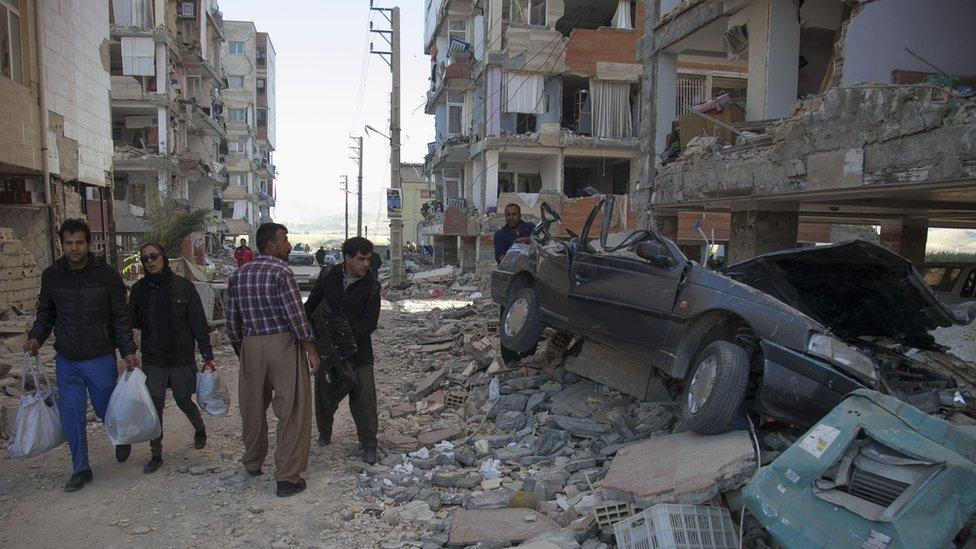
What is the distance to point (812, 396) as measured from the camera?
3.84 m

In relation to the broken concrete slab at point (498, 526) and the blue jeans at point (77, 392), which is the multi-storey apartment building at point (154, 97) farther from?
the broken concrete slab at point (498, 526)

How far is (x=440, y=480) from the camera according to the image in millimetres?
4789

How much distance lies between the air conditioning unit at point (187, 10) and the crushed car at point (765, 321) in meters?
35.9

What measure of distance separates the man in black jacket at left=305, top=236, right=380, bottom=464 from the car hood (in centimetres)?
306

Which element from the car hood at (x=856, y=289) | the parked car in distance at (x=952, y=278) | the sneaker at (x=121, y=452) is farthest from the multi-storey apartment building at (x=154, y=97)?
the car hood at (x=856, y=289)

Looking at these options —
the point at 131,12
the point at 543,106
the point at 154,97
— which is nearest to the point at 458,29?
the point at 543,106

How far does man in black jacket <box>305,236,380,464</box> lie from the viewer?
509 cm

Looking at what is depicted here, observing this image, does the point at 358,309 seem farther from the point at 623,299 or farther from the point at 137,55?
the point at 137,55

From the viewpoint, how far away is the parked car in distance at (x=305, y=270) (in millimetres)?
22344

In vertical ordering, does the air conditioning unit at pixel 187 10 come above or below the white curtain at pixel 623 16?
above

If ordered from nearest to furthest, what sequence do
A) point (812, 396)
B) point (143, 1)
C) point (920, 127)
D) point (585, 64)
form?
1. point (812, 396)
2. point (920, 127)
3. point (585, 64)
4. point (143, 1)

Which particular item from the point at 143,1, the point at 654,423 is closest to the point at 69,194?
the point at 654,423

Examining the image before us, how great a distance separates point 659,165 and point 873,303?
26.5 ft

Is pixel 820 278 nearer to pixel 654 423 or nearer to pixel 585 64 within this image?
pixel 654 423
